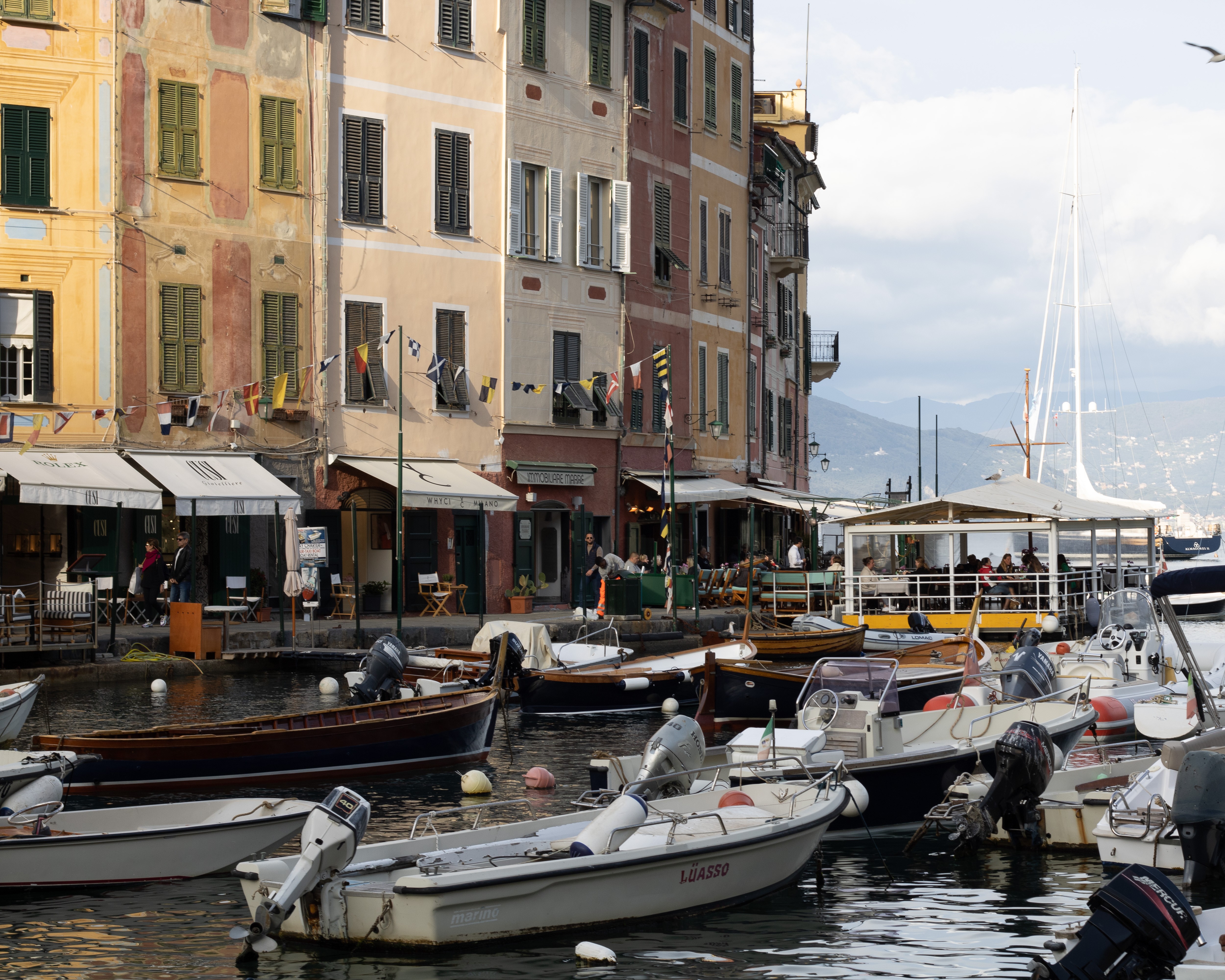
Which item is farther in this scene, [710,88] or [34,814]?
[710,88]

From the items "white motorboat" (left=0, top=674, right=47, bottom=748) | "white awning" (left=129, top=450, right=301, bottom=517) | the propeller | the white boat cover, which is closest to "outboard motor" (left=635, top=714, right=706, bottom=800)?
the propeller

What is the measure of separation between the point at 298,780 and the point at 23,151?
17317 millimetres

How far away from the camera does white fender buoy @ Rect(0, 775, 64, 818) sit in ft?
43.1

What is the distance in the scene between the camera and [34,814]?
13.1 metres

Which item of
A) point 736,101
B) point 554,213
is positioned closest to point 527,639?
point 554,213

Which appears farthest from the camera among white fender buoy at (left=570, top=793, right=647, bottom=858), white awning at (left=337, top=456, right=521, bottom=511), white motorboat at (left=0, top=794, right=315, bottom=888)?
white awning at (left=337, top=456, right=521, bottom=511)

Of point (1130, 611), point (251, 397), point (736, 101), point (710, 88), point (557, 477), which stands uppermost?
point (736, 101)

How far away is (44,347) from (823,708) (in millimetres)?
19490

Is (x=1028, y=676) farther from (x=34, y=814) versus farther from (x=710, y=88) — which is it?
(x=710, y=88)

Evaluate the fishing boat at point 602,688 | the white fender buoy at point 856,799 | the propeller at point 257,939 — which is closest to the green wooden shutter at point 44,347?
the fishing boat at point 602,688

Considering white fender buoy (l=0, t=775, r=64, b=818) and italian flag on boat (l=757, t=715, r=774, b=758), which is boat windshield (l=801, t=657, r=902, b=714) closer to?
italian flag on boat (l=757, t=715, r=774, b=758)

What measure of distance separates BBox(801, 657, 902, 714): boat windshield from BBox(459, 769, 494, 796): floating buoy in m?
3.82

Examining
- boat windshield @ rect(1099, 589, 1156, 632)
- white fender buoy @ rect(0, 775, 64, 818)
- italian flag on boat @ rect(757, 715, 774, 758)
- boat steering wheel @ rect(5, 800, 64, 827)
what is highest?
boat windshield @ rect(1099, 589, 1156, 632)

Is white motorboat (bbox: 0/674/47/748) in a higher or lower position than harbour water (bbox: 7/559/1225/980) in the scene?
higher
